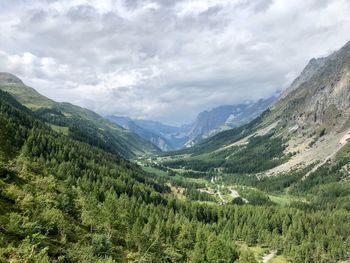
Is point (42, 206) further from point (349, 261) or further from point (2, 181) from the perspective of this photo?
point (349, 261)

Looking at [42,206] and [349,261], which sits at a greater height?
[42,206]

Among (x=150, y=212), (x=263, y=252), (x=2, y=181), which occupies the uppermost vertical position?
(x=2, y=181)

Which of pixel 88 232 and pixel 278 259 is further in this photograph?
pixel 278 259

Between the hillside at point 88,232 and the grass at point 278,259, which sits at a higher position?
the hillside at point 88,232

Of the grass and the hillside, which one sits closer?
the hillside

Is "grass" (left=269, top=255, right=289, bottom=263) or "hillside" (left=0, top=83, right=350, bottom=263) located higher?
"hillside" (left=0, top=83, right=350, bottom=263)

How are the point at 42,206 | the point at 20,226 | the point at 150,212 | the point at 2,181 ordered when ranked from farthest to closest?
the point at 150,212 < the point at 2,181 < the point at 42,206 < the point at 20,226

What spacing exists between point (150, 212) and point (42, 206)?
7908 centimetres

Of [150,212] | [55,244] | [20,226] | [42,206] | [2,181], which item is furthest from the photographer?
[150,212]

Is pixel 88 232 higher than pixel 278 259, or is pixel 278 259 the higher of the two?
pixel 88 232

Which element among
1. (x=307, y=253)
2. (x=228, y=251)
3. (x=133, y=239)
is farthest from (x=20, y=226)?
(x=307, y=253)

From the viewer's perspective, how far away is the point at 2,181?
10581 cm

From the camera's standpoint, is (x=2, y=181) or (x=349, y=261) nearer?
(x=2, y=181)

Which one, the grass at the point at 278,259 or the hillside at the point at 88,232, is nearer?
the hillside at the point at 88,232
